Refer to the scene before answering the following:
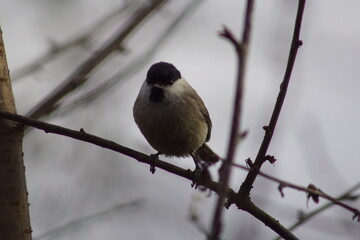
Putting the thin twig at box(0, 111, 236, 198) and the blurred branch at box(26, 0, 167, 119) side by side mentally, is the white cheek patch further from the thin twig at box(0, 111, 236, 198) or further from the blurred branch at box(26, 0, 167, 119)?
the thin twig at box(0, 111, 236, 198)

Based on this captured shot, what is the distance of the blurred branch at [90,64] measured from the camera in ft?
7.95

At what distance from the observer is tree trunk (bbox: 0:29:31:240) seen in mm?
2059

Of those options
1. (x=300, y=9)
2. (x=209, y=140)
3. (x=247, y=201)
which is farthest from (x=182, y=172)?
(x=209, y=140)

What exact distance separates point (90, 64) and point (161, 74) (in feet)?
4.43

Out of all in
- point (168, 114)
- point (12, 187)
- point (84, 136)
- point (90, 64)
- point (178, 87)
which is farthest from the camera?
point (178, 87)

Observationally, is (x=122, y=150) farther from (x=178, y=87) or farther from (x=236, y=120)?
(x=178, y=87)

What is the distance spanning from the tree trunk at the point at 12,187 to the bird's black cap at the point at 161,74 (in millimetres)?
1788

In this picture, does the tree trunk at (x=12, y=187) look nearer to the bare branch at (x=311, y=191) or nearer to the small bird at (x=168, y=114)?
the bare branch at (x=311, y=191)

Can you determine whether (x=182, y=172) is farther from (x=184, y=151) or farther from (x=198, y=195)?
(x=184, y=151)

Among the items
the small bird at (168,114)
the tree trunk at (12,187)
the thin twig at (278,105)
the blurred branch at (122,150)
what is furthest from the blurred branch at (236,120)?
the small bird at (168,114)

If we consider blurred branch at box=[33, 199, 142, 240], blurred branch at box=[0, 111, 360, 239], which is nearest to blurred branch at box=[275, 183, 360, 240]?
blurred branch at box=[0, 111, 360, 239]

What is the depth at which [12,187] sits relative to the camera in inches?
83.3

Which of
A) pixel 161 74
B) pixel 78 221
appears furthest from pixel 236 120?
pixel 161 74

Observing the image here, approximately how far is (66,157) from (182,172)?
12.9 feet
